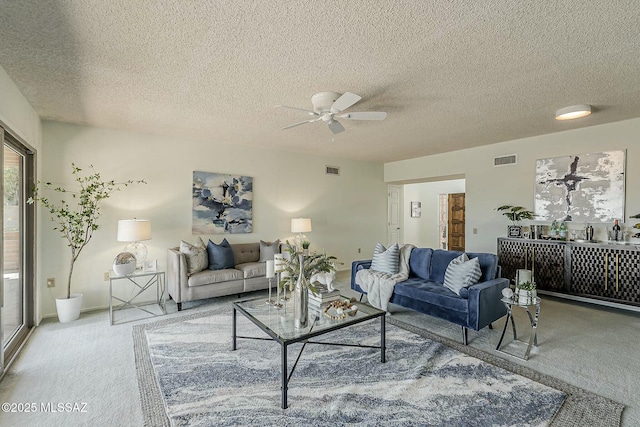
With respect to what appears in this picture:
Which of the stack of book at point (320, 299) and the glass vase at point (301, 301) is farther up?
the glass vase at point (301, 301)

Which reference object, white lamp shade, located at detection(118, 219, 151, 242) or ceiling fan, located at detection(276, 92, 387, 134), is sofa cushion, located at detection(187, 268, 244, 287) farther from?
ceiling fan, located at detection(276, 92, 387, 134)

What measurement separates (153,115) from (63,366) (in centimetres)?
277

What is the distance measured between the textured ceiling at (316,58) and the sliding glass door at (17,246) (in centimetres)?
69

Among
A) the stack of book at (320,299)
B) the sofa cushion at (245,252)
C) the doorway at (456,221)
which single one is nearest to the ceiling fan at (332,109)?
the stack of book at (320,299)

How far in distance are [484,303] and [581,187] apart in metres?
2.95

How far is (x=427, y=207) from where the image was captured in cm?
952

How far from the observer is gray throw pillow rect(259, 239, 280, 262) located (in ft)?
16.8

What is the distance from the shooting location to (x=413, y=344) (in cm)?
301

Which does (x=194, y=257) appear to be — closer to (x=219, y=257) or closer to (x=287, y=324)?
(x=219, y=257)

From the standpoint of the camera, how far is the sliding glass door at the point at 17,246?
3.00 metres

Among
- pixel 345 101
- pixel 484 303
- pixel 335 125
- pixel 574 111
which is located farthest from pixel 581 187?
pixel 345 101

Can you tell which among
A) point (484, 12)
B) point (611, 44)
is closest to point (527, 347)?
point (611, 44)

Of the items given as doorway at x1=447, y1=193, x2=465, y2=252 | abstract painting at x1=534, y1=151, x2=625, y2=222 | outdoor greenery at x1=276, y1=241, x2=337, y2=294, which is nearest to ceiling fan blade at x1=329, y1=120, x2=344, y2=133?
outdoor greenery at x1=276, y1=241, x2=337, y2=294

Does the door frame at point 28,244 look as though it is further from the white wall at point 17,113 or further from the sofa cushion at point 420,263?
the sofa cushion at point 420,263
